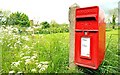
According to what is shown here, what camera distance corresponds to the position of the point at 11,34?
6.63 m

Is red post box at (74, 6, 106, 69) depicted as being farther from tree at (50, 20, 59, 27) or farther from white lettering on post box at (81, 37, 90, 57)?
tree at (50, 20, 59, 27)

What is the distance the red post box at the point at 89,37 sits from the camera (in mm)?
4352

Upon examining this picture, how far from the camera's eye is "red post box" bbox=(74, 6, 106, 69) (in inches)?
171

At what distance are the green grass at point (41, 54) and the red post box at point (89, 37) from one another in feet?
0.82

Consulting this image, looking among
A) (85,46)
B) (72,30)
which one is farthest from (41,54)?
(85,46)

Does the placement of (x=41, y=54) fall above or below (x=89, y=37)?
below

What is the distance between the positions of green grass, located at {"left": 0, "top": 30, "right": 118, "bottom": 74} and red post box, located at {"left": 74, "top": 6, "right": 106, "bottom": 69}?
0.25 m

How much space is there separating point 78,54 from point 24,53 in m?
1.36

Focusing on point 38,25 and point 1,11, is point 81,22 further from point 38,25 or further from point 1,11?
point 1,11

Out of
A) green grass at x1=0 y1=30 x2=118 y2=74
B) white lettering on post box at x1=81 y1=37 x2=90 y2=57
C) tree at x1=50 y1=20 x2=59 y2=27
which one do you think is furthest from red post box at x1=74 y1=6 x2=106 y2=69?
tree at x1=50 y1=20 x2=59 y2=27

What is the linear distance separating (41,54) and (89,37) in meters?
1.23

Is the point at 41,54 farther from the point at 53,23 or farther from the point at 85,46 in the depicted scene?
the point at 53,23

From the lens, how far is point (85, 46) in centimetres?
454

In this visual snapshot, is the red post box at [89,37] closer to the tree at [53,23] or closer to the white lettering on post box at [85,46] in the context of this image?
the white lettering on post box at [85,46]
